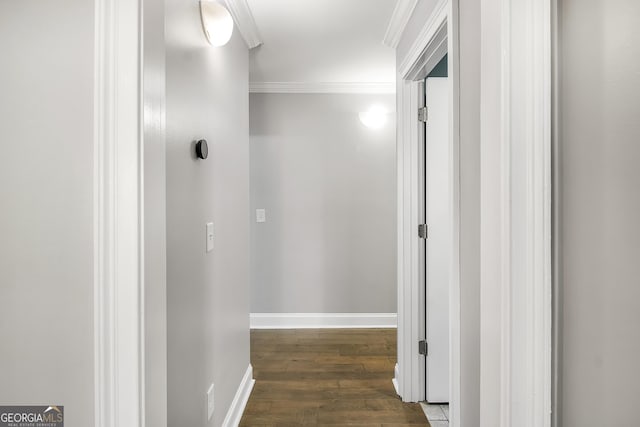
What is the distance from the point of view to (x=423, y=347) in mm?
2377

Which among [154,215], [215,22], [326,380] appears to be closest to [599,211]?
[154,215]

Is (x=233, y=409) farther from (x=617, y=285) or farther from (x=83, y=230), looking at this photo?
(x=617, y=285)

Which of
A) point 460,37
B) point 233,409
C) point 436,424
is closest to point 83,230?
point 460,37

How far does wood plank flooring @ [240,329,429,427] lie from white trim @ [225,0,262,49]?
2.40m

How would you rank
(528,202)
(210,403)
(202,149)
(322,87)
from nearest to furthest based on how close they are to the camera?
1. (528,202)
2. (202,149)
3. (210,403)
4. (322,87)

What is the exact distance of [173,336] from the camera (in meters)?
1.27

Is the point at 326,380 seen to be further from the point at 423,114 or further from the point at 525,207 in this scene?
the point at 525,207

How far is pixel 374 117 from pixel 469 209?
9.00ft

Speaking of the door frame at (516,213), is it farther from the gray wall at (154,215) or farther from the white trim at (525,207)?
the gray wall at (154,215)

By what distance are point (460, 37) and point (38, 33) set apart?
1306 millimetres

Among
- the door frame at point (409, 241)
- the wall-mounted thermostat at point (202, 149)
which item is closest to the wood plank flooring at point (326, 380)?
the door frame at point (409, 241)

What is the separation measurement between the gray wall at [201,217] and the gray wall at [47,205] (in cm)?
36

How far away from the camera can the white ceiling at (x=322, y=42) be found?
224 cm

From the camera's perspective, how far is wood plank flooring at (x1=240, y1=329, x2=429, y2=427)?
7.39 feet
